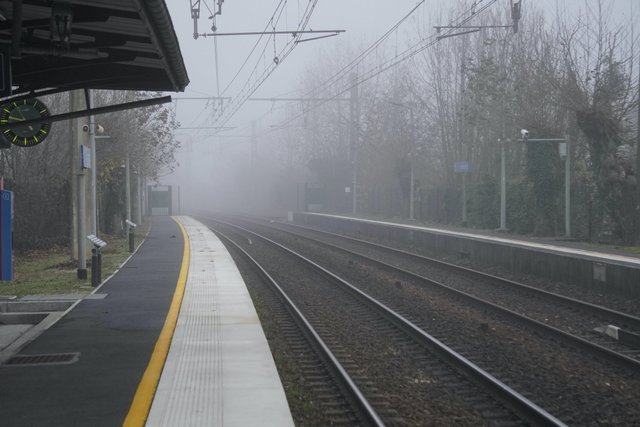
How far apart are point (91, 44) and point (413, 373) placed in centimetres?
536

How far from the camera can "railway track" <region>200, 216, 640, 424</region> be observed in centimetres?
693

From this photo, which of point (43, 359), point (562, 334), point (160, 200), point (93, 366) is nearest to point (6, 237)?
point (43, 359)

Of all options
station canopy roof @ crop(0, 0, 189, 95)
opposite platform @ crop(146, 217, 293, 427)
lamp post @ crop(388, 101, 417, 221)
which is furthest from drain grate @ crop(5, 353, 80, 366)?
lamp post @ crop(388, 101, 417, 221)

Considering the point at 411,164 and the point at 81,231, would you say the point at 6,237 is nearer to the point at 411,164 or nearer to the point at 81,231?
the point at 81,231

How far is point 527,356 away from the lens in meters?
8.94

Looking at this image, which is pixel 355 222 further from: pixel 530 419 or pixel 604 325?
pixel 530 419

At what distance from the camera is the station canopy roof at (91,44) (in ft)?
23.0

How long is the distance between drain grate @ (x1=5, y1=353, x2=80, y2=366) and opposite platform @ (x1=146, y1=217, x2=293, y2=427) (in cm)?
A: 113

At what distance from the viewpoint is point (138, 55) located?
9023 mm

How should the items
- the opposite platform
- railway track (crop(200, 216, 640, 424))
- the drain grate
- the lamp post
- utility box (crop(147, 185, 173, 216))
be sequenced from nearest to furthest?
the opposite platform, railway track (crop(200, 216, 640, 424)), the drain grate, the lamp post, utility box (crop(147, 185, 173, 216))

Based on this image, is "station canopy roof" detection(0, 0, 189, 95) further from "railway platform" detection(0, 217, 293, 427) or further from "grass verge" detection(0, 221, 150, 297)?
"grass verge" detection(0, 221, 150, 297)

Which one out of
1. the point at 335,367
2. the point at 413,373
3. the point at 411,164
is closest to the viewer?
the point at 335,367

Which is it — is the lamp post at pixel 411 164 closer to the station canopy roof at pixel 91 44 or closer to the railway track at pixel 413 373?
the railway track at pixel 413 373

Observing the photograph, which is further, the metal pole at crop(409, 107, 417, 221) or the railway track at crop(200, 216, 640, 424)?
the metal pole at crop(409, 107, 417, 221)
